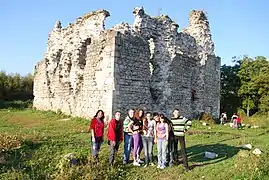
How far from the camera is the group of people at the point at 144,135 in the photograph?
9.02 meters

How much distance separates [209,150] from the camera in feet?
36.4

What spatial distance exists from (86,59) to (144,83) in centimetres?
323

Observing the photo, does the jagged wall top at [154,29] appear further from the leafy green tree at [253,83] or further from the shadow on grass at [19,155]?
the leafy green tree at [253,83]

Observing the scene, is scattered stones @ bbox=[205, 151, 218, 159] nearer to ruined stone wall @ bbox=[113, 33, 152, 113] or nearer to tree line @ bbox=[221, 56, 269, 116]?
ruined stone wall @ bbox=[113, 33, 152, 113]

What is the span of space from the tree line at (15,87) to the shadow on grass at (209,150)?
23.5 m

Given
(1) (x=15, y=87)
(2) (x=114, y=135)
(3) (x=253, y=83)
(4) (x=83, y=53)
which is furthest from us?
(3) (x=253, y=83)

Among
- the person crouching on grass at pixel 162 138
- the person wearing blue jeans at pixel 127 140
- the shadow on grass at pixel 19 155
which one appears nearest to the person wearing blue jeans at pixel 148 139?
the person crouching on grass at pixel 162 138

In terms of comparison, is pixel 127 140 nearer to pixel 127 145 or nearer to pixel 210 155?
pixel 127 145

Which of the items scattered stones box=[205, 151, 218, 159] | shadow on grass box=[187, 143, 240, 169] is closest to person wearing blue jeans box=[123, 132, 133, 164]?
shadow on grass box=[187, 143, 240, 169]

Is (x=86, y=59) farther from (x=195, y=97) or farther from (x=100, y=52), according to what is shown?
(x=195, y=97)

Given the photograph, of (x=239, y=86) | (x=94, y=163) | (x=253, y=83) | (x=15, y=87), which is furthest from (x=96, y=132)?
(x=239, y=86)

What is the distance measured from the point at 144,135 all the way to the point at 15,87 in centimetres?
2548

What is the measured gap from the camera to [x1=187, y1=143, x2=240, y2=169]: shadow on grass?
978 cm

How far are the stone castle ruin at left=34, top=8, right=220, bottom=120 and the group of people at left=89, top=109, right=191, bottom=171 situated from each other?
20.9ft
